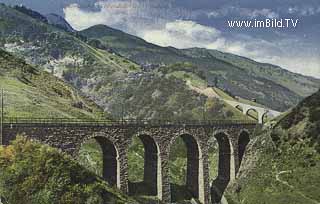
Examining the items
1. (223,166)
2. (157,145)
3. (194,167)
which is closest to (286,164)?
(194,167)

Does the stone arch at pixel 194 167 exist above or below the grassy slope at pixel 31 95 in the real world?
below

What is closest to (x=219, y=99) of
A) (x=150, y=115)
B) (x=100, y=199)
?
(x=150, y=115)

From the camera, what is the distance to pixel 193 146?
92.4 metres

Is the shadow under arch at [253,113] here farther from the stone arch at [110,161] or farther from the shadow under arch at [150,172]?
the stone arch at [110,161]

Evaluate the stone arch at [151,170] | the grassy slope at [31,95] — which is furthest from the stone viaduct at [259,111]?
the stone arch at [151,170]

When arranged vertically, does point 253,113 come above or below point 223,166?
above

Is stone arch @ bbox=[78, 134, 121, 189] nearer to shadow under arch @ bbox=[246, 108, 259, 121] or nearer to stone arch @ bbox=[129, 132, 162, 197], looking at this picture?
stone arch @ bbox=[129, 132, 162, 197]

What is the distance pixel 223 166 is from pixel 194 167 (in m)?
13.2

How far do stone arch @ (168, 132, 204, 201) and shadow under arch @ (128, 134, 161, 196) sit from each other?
→ 8814 millimetres

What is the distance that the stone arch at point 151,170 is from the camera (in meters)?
82.6

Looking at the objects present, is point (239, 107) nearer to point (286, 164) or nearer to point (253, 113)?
point (253, 113)

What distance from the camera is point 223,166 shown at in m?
104

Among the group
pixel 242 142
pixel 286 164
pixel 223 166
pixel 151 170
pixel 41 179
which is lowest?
pixel 223 166

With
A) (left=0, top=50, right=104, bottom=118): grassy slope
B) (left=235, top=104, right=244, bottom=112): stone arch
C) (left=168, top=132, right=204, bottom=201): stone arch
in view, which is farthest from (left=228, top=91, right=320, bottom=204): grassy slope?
(left=235, top=104, right=244, bottom=112): stone arch
